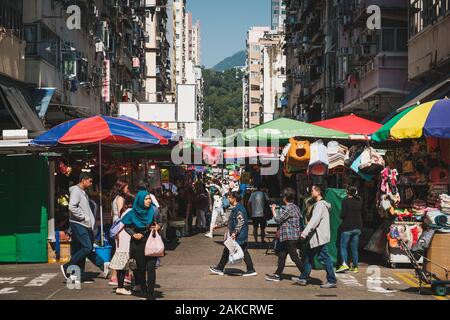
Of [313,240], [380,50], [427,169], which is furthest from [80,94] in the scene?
[313,240]

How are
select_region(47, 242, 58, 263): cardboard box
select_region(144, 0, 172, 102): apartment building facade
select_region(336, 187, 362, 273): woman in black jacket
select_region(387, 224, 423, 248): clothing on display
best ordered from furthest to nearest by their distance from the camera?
1. select_region(144, 0, 172, 102): apartment building facade
2. select_region(47, 242, 58, 263): cardboard box
3. select_region(336, 187, 362, 273): woman in black jacket
4. select_region(387, 224, 423, 248): clothing on display

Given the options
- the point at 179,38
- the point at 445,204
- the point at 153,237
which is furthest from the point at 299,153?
the point at 179,38

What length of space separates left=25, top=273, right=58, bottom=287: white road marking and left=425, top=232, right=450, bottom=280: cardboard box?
21.5ft

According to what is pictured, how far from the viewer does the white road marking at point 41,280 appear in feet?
45.3

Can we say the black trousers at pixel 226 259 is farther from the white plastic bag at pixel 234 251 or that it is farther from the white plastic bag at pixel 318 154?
the white plastic bag at pixel 318 154

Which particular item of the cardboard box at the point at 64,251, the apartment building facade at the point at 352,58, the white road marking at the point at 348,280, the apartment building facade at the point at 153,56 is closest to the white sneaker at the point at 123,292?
the white road marking at the point at 348,280

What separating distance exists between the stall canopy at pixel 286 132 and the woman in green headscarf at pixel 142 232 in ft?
24.6

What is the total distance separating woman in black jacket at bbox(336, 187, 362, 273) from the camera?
15.8 metres

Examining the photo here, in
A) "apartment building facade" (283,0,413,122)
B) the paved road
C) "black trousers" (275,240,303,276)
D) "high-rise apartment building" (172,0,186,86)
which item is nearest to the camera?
the paved road

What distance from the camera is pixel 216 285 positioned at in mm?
13680

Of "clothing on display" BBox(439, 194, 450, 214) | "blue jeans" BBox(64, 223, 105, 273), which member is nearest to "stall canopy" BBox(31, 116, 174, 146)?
"blue jeans" BBox(64, 223, 105, 273)

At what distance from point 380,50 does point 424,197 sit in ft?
46.1

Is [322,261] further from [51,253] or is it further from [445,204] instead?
[51,253]

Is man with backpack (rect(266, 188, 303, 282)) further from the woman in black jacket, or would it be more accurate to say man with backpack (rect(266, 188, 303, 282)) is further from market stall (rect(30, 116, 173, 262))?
market stall (rect(30, 116, 173, 262))
